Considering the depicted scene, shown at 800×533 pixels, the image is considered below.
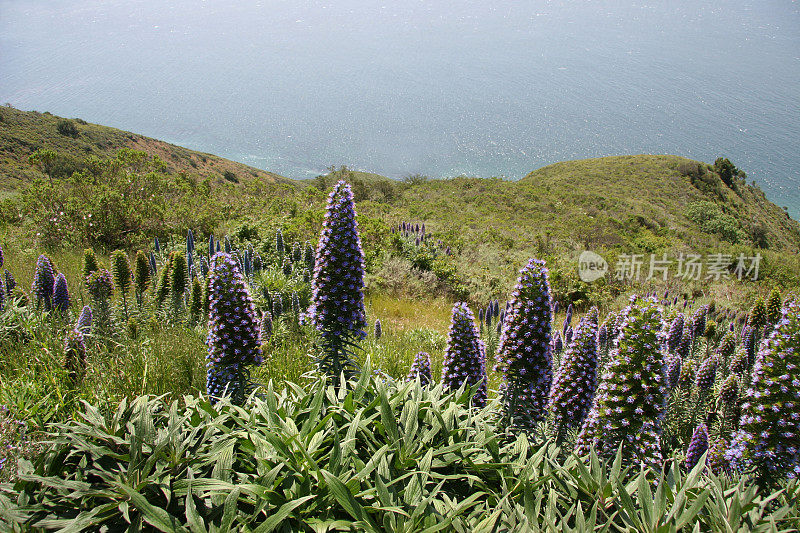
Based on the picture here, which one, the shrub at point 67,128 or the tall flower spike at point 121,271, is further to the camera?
the shrub at point 67,128

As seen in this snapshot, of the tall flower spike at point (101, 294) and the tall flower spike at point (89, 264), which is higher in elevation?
the tall flower spike at point (89, 264)

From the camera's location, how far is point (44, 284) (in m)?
4.84

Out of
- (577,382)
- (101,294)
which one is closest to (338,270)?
(577,382)

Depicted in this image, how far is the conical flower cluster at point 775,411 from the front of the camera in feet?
7.35

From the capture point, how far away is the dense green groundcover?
1.61m

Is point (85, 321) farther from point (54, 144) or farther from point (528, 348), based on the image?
point (54, 144)

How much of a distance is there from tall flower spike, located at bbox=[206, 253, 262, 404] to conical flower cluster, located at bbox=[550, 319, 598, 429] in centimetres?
215

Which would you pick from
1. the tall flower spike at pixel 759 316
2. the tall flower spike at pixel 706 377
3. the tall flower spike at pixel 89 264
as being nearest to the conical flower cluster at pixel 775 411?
the tall flower spike at pixel 706 377

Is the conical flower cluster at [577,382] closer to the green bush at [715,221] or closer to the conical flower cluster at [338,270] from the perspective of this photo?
the conical flower cluster at [338,270]

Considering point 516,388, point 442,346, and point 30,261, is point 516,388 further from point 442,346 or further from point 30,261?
point 30,261

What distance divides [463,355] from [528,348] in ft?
1.53

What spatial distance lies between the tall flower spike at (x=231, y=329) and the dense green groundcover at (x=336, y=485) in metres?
0.83

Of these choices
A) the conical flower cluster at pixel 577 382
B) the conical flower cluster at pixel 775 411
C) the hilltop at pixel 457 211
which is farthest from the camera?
the hilltop at pixel 457 211

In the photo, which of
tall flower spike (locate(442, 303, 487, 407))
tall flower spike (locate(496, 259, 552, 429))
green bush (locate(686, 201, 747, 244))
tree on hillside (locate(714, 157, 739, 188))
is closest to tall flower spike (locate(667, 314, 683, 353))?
tall flower spike (locate(496, 259, 552, 429))
